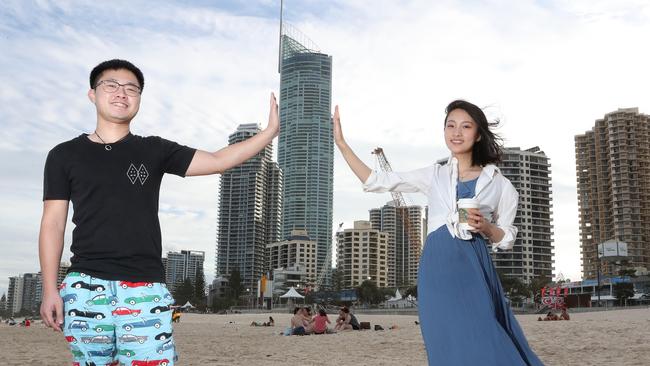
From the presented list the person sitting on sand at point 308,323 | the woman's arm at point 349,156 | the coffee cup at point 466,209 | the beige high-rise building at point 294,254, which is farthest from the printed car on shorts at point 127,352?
the beige high-rise building at point 294,254

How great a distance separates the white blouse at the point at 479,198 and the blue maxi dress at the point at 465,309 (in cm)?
12

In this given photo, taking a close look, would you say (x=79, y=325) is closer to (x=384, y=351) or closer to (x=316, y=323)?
(x=384, y=351)

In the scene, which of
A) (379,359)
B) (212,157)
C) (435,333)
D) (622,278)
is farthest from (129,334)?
(622,278)

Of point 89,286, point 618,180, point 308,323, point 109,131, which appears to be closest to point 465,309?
point 89,286

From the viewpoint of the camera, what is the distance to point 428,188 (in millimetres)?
4582

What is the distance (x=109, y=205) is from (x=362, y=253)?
178 meters

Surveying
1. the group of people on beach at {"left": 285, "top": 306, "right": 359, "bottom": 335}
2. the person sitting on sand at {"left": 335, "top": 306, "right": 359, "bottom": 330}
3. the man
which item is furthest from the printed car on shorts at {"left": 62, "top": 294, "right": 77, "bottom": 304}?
the person sitting on sand at {"left": 335, "top": 306, "right": 359, "bottom": 330}

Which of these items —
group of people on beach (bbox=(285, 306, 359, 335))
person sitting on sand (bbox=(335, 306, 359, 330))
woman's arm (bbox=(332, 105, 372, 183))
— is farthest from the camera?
person sitting on sand (bbox=(335, 306, 359, 330))

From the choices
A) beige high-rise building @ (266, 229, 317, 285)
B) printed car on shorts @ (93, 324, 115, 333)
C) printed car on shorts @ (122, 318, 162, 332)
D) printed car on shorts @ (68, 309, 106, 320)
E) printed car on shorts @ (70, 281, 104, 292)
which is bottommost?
printed car on shorts @ (93, 324, 115, 333)

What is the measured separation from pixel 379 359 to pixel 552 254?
475 feet

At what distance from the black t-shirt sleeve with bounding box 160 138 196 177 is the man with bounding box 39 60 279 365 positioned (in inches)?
0.5

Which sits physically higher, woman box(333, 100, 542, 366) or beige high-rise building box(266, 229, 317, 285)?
beige high-rise building box(266, 229, 317, 285)

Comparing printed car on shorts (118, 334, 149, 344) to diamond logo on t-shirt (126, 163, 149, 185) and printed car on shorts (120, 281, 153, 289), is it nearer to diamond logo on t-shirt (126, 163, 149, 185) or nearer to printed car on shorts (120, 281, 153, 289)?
printed car on shorts (120, 281, 153, 289)

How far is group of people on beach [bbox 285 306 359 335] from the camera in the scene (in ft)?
66.1
